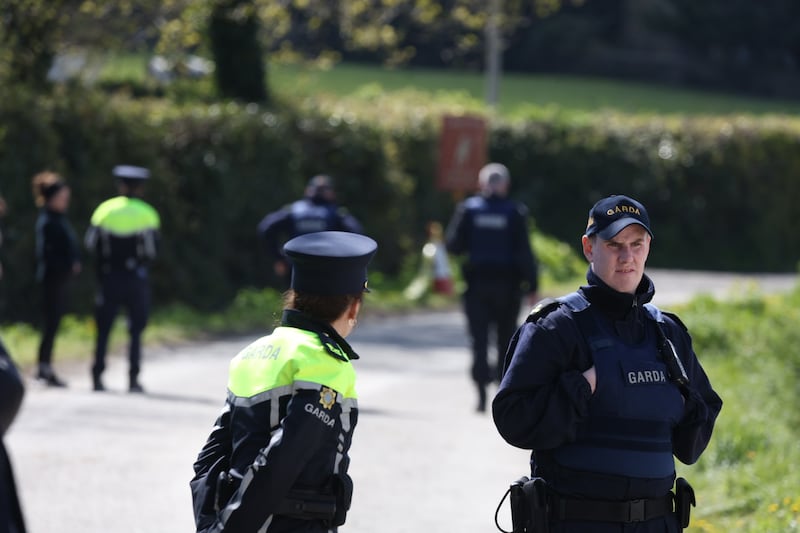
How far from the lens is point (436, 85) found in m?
61.2

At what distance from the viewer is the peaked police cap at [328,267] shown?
14.9 feet

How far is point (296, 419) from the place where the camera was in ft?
14.4

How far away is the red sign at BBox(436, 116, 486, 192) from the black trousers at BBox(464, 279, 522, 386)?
1309cm

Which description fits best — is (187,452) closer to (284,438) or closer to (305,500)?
(305,500)

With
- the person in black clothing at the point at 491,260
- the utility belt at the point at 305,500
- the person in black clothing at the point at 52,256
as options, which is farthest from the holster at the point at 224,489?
the person in black clothing at the point at 52,256

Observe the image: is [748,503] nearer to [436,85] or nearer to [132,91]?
[132,91]

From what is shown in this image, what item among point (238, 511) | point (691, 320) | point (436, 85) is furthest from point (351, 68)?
point (238, 511)

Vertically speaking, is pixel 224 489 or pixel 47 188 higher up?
pixel 224 489

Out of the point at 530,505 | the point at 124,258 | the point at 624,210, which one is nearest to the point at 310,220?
the point at 124,258

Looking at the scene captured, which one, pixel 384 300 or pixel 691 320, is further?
pixel 384 300

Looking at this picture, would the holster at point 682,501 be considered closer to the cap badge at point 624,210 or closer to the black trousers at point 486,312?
the cap badge at point 624,210

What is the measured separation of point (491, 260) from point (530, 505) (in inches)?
290

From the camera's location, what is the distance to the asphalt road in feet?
28.4

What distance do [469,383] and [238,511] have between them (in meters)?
10.7
